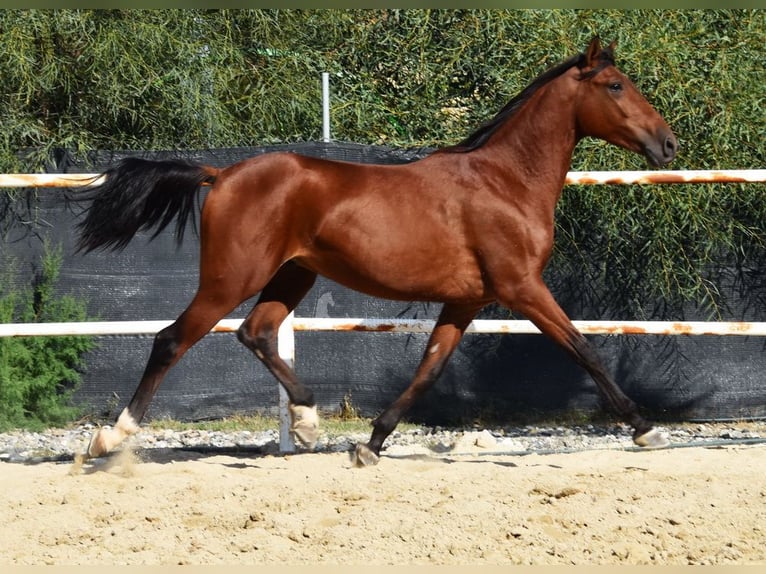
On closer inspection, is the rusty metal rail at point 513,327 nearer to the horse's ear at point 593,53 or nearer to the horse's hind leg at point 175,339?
the horse's hind leg at point 175,339

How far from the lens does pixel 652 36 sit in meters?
7.03

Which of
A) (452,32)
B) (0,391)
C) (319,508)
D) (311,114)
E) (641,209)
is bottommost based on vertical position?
(0,391)

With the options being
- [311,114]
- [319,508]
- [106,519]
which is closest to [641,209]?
[311,114]

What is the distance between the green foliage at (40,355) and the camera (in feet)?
21.4

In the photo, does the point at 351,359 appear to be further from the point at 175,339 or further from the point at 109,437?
the point at 109,437

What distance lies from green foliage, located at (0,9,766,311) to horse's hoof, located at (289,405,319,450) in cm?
257

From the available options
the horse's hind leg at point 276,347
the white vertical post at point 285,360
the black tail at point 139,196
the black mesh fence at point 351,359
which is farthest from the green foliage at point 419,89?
the horse's hind leg at point 276,347

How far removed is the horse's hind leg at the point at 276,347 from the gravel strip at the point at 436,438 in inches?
23.0

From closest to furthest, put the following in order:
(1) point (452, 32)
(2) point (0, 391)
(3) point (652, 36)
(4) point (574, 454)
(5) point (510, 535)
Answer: (5) point (510, 535)
(4) point (574, 454)
(2) point (0, 391)
(3) point (652, 36)
(1) point (452, 32)

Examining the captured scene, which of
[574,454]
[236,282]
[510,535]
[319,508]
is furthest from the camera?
[574,454]

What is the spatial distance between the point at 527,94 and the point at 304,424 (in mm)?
1960

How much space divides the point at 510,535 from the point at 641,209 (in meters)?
3.61

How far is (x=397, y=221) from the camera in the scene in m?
4.68

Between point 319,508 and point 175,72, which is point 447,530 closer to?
point 319,508
